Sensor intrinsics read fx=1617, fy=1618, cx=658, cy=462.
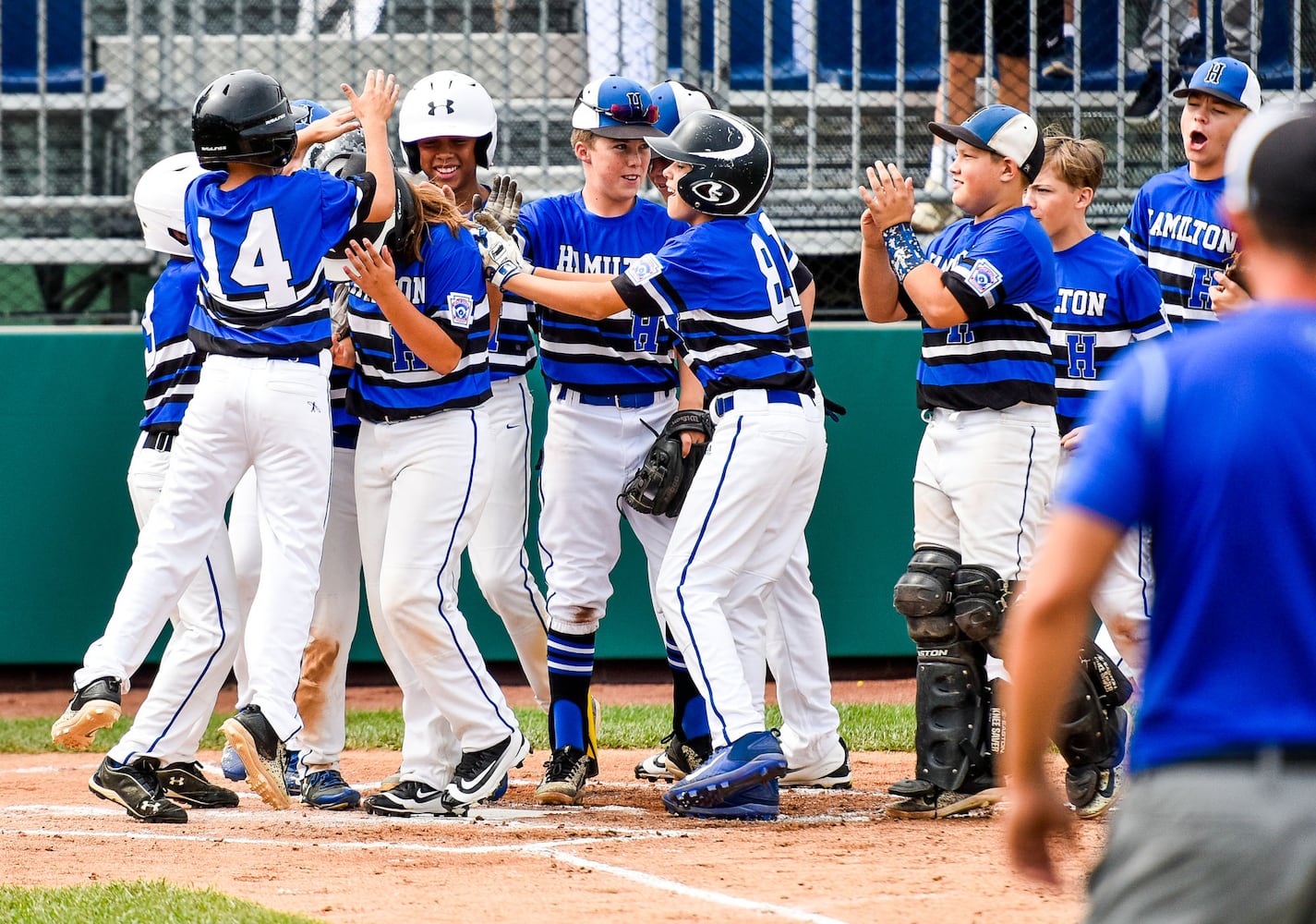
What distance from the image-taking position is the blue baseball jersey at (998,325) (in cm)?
487

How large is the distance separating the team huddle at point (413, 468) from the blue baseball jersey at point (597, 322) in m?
0.20

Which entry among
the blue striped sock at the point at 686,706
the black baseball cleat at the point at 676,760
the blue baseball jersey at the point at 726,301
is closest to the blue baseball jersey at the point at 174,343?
the blue baseball jersey at the point at 726,301

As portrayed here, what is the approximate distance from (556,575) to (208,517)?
1.23 m

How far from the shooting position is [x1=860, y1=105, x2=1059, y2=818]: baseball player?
16.0 ft

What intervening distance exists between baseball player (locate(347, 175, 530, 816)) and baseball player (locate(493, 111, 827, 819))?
0.83ft

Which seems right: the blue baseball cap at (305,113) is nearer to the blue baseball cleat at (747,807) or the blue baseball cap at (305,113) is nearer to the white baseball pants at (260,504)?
the white baseball pants at (260,504)

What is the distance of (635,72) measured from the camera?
336 inches

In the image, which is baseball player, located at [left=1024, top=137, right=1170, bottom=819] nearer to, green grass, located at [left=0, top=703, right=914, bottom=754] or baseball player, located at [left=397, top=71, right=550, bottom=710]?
green grass, located at [left=0, top=703, right=914, bottom=754]

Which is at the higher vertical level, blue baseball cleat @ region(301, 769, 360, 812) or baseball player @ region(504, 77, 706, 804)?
baseball player @ region(504, 77, 706, 804)

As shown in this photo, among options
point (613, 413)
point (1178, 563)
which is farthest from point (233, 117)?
point (1178, 563)

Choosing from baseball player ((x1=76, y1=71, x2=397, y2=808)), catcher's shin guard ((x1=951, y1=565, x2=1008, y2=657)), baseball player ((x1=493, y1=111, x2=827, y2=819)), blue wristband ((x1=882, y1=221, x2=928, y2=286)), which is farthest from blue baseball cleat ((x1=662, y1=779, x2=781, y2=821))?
blue wristband ((x1=882, y1=221, x2=928, y2=286))

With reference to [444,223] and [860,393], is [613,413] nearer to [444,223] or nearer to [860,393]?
[444,223]

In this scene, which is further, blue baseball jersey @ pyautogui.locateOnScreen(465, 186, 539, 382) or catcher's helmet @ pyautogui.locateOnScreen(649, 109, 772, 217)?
blue baseball jersey @ pyautogui.locateOnScreen(465, 186, 539, 382)

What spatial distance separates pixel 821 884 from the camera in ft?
13.0
